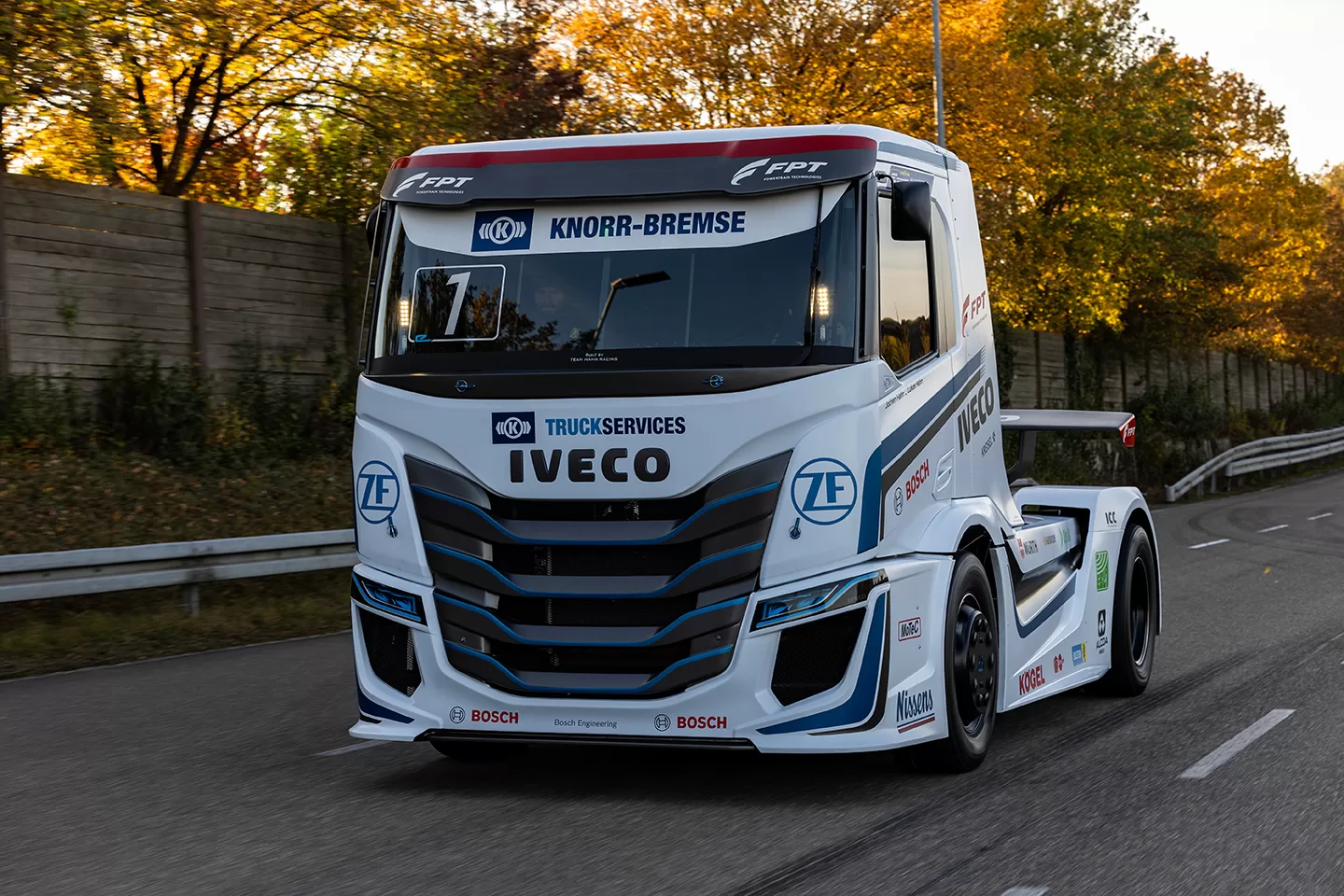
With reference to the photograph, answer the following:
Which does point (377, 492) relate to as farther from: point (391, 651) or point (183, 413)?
point (183, 413)

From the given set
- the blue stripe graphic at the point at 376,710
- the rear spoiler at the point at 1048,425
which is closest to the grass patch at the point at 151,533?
the blue stripe graphic at the point at 376,710

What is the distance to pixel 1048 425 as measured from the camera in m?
10.0

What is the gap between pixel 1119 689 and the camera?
9.60 meters

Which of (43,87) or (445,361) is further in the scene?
(43,87)

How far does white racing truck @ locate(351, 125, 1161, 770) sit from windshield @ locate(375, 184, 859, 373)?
0.01 metres

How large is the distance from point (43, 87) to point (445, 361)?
34.6 ft

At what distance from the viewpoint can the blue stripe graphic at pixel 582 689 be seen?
6.50 metres

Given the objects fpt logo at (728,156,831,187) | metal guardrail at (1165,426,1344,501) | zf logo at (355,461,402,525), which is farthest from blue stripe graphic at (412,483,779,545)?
metal guardrail at (1165,426,1344,501)

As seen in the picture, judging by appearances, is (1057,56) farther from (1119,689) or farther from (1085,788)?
(1085,788)

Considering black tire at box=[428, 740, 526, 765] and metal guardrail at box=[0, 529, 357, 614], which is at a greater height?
metal guardrail at box=[0, 529, 357, 614]

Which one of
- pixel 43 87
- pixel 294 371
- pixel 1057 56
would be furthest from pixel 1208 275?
pixel 43 87

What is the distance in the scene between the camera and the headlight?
21.2ft

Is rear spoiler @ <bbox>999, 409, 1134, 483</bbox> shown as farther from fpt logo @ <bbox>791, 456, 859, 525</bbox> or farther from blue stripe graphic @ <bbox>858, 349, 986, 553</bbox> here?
fpt logo @ <bbox>791, 456, 859, 525</bbox>

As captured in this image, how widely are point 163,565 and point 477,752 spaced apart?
243 inches
